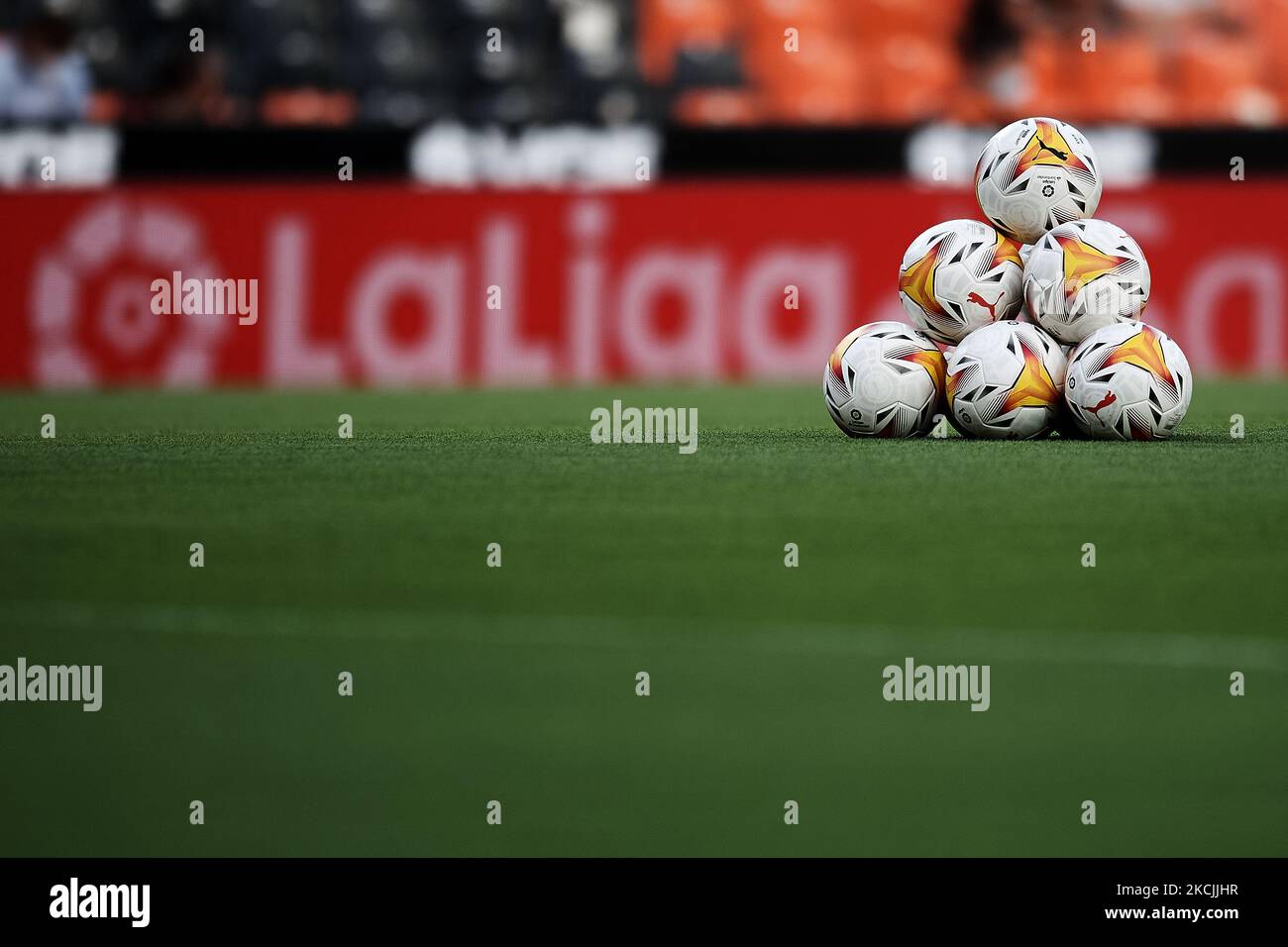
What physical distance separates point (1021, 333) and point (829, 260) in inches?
218

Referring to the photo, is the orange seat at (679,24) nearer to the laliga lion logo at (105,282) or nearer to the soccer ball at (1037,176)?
the laliga lion logo at (105,282)

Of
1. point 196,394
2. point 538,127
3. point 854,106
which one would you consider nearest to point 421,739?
point 196,394

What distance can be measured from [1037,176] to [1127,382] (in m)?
0.80

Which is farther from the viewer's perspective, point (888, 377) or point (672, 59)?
point (672, 59)

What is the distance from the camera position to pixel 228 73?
15242 mm

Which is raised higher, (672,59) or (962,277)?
(672,59)

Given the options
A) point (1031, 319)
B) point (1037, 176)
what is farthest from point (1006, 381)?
point (1037, 176)

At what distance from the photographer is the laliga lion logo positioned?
12.8m

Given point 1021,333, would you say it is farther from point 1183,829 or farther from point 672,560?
point 1183,829

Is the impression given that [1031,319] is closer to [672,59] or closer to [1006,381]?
[1006,381]

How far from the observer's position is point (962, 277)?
7.35m

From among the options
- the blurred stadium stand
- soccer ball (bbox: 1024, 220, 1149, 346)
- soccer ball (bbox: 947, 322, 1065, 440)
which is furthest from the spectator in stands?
soccer ball (bbox: 1024, 220, 1149, 346)

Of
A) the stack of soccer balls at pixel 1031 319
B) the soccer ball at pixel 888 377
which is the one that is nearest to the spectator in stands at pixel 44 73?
the soccer ball at pixel 888 377

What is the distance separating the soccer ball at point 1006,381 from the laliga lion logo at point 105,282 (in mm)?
6534
